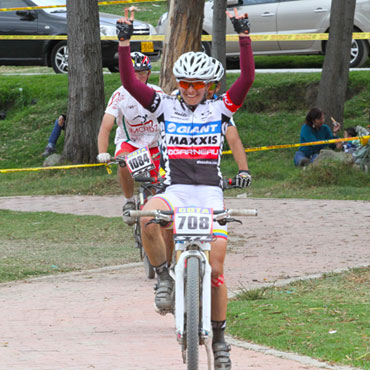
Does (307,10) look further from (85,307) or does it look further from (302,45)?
(85,307)

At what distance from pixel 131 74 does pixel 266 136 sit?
12.8 m

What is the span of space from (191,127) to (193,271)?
99 cm

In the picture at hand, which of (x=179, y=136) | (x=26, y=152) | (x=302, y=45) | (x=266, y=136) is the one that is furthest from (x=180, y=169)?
(x=302, y=45)

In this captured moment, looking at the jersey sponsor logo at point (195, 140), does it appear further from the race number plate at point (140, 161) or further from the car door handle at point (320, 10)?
the car door handle at point (320, 10)

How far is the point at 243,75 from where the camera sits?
19.7ft

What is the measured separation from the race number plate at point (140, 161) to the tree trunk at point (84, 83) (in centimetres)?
959

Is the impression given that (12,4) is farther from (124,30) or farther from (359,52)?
(124,30)

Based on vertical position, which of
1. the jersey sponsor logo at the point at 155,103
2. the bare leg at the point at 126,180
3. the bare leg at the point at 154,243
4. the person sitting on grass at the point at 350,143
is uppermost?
the jersey sponsor logo at the point at 155,103

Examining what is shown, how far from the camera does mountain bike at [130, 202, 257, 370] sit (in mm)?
5176

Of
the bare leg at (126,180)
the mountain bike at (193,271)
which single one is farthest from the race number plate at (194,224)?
the bare leg at (126,180)

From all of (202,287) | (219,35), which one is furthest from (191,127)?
(219,35)

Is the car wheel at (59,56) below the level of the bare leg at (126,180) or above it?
above

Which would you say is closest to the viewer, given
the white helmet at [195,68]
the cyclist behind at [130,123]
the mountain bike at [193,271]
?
the mountain bike at [193,271]

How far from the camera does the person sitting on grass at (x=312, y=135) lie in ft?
52.4
